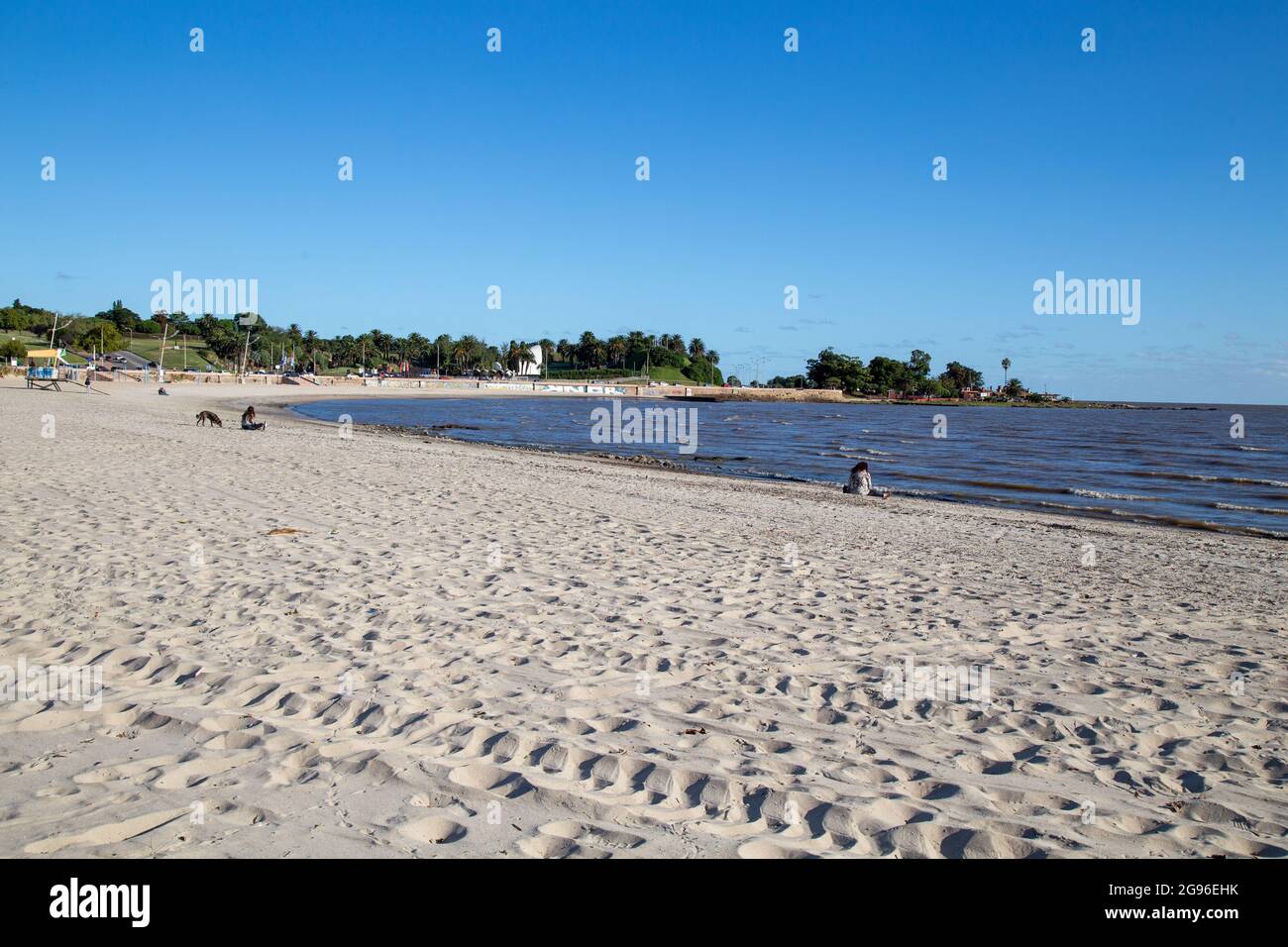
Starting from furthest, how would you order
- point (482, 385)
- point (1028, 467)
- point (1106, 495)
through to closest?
point (482, 385)
point (1028, 467)
point (1106, 495)

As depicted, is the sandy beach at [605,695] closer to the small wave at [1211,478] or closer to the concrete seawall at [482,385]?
the small wave at [1211,478]

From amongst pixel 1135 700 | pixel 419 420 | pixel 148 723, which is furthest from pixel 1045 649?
pixel 419 420

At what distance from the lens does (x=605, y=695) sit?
16.7 feet

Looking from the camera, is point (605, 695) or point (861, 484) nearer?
point (605, 695)

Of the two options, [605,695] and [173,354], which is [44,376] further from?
[173,354]

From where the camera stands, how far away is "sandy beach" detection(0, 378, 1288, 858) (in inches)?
141

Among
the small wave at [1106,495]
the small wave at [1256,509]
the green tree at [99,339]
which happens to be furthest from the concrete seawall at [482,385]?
the small wave at [1256,509]

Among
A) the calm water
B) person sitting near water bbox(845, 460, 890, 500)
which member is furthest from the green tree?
person sitting near water bbox(845, 460, 890, 500)

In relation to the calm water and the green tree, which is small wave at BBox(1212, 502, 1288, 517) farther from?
the green tree

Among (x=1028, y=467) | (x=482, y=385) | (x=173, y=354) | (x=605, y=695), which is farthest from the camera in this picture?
(x=482, y=385)

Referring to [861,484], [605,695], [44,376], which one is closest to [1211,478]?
[861,484]
